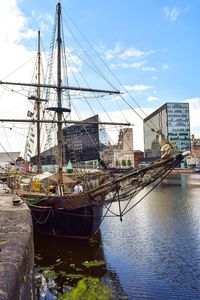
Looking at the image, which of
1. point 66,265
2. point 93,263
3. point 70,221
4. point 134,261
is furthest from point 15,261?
point 70,221

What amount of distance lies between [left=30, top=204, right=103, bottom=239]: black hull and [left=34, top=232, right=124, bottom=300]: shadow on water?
0.38 m

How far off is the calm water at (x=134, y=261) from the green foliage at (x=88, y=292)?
0.37m

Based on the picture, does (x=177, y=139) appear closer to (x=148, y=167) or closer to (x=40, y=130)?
(x=40, y=130)

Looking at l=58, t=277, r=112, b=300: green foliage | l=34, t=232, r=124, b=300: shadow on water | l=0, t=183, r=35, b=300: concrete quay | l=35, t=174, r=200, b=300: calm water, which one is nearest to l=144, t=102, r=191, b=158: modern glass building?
l=35, t=174, r=200, b=300: calm water

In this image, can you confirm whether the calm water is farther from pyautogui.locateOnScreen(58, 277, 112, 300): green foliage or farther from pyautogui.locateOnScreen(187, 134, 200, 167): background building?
pyautogui.locateOnScreen(187, 134, 200, 167): background building

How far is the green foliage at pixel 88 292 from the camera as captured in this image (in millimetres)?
10461

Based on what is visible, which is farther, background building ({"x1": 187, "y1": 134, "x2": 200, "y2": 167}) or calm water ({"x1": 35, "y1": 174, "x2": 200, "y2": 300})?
background building ({"x1": 187, "y1": 134, "x2": 200, "y2": 167})

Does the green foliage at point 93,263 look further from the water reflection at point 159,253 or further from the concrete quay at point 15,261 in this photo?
the concrete quay at point 15,261

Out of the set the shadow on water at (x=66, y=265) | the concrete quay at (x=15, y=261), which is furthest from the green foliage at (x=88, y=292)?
the concrete quay at (x=15, y=261)

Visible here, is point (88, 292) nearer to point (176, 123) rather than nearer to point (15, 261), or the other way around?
point (15, 261)

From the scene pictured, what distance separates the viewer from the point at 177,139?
163 metres

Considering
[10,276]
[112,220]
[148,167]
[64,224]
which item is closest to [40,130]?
[112,220]

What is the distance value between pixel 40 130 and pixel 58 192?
19318 mm

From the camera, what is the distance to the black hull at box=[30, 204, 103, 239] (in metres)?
18.0
